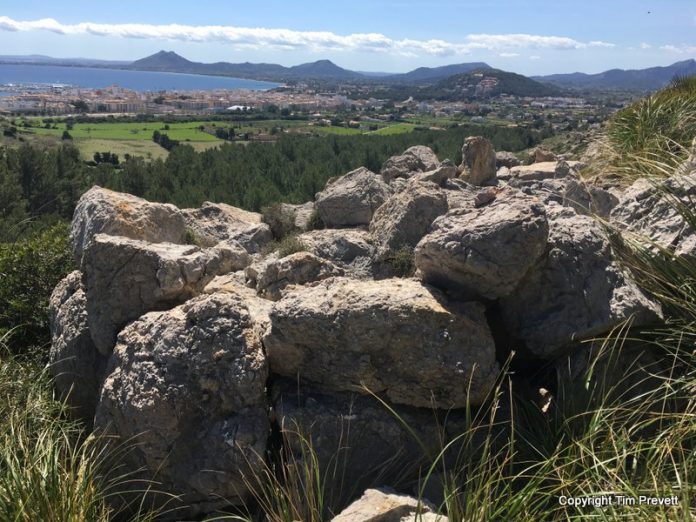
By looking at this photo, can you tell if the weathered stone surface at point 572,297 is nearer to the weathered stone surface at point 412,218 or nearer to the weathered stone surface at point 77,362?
the weathered stone surface at point 412,218

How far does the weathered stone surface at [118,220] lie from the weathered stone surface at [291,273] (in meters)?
1.68

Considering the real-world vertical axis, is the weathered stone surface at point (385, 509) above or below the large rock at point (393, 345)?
below

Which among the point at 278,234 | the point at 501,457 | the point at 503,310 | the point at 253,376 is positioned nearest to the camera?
the point at 501,457

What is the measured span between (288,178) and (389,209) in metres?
23.7

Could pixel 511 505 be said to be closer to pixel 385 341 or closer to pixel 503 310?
pixel 385 341

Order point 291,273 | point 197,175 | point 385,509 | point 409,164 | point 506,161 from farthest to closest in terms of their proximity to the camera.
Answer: point 197,175 → point 506,161 → point 409,164 → point 291,273 → point 385,509

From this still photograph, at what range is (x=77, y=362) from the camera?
5754mm

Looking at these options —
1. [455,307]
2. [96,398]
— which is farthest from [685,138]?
[96,398]

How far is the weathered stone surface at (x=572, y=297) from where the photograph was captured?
4.73 m

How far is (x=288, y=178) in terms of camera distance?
103 ft

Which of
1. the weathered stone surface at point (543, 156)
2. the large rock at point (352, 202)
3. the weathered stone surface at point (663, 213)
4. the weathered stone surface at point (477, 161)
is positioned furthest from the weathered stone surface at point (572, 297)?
the weathered stone surface at point (543, 156)

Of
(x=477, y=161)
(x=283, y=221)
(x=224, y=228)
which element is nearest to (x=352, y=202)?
(x=283, y=221)

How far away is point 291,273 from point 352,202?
12.3 feet

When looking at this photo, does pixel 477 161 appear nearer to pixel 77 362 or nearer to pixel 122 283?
pixel 122 283
